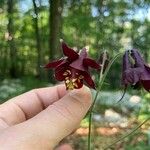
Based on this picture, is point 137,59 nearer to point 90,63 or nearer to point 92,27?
point 90,63

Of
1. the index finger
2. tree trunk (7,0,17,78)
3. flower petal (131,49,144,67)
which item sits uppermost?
flower petal (131,49,144,67)

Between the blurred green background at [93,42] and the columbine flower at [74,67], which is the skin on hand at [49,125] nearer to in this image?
the columbine flower at [74,67]

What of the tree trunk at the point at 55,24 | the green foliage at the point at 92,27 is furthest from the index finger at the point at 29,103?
the tree trunk at the point at 55,24

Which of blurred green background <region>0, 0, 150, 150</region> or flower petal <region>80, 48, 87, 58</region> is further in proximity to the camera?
blurred green background <region>0, 0, 150, 150</region>

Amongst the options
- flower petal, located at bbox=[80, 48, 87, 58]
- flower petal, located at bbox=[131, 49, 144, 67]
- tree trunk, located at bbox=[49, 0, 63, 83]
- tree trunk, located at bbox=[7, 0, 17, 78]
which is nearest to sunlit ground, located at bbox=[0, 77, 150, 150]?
tree trunk, located at bbox=[49, 0, 63, 83]

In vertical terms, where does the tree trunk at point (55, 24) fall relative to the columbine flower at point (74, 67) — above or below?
below

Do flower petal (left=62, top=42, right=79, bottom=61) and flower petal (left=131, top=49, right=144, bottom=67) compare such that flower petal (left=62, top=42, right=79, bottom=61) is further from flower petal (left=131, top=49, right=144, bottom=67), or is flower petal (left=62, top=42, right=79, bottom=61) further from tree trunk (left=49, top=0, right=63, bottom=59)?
tree trunk (left=49, top=0, right=63, bottom=59)
